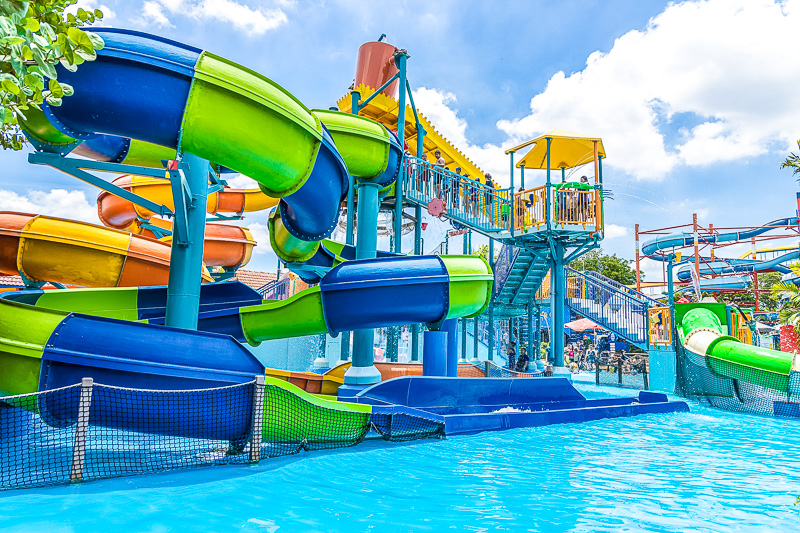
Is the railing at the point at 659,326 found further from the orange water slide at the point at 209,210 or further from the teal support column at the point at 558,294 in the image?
the orange water slide at the point at 209,210

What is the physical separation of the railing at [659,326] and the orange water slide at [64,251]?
44.0 ft

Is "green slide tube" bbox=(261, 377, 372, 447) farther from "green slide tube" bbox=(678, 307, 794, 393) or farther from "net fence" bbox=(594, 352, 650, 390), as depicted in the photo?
"net fence" bbox=(594, 352, 650, 390)

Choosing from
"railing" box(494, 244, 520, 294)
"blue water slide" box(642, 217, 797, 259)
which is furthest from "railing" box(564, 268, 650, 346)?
"blue water slide" box(642, 217, 797, 259)

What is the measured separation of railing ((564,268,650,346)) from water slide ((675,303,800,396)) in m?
1.39

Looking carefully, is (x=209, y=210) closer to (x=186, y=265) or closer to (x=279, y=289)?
(x=279, y=289)

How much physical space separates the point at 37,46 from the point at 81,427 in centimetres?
326

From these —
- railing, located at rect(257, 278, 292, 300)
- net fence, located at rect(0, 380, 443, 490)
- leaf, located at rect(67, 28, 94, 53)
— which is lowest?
net fence, located at rect(0, 380, 443, 490)

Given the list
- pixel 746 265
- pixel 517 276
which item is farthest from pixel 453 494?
pixel 746 265

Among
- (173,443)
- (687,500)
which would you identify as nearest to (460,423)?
(687,500)

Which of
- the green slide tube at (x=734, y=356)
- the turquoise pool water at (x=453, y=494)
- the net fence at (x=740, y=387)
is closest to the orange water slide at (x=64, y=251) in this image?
the turquoise pool water at (x=453, y=494)

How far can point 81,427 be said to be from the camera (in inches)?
163

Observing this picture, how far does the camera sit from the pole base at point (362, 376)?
8367mm

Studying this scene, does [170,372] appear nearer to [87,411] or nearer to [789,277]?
[87,411]

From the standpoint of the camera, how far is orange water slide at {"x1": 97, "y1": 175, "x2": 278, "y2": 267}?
1070 cm
